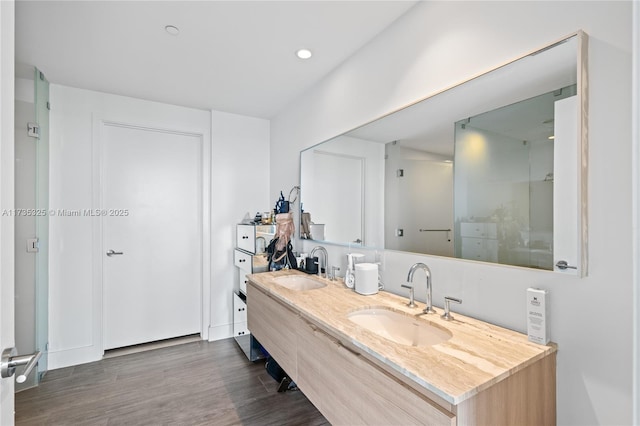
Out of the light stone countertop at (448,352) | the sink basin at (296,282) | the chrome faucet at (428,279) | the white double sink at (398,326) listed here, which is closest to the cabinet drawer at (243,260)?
the sink basin at (296,282)

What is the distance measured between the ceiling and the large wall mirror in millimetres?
658

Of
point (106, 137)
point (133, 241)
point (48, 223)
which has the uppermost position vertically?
point (106, 137)

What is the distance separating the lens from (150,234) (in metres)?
3.13

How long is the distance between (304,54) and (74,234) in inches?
103

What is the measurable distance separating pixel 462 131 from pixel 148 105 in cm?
306

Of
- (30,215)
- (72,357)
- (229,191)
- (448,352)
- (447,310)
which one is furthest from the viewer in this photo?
(229,191)

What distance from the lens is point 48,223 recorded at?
2.60 meters

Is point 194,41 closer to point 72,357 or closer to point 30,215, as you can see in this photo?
point 30,215

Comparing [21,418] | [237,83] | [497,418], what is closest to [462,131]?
[497,418]

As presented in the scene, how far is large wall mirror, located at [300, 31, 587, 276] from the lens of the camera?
1.06 metres

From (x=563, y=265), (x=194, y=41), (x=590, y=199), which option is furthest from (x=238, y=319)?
(x=590, y=199)

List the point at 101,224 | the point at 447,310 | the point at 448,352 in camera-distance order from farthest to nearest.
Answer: the point at 101,224 < the point at 447,310 < the point at 448,352

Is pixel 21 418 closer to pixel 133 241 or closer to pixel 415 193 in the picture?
pixel 133 241
